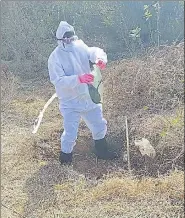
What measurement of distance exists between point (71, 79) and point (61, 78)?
97 millimetres

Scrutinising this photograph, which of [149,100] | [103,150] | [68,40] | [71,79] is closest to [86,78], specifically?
[71,79]

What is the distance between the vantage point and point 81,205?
3805 millimetres

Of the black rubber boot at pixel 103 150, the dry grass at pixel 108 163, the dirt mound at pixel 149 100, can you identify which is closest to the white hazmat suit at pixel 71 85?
the black rubber boot at pixel 103 150

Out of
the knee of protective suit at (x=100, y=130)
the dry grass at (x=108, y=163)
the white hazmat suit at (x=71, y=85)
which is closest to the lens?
the dry grass at (x=108, y=163)

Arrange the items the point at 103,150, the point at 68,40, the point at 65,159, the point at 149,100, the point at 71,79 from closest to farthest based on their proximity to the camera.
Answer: the point at 71,79, the point at 68,40, the point at 65,159, the point at 103,150, the point at 149,100

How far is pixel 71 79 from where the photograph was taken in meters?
4.48

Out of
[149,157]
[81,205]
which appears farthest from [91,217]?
[149,157]

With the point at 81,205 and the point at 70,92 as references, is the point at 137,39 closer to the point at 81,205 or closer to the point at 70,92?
the point at 70,92

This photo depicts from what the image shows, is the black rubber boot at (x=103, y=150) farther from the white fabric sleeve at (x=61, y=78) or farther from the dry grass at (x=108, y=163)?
the white fabric sleeve at (x=61, y=78)

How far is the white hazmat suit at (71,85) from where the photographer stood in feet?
15.0

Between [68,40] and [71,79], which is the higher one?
[68,40]

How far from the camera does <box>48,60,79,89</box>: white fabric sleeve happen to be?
14.7 ft

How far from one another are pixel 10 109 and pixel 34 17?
3113 mm

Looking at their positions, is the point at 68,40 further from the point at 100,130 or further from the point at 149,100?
the point at 149,100
